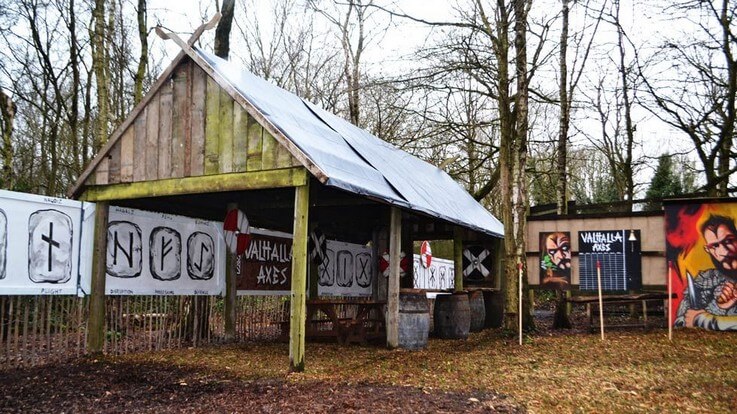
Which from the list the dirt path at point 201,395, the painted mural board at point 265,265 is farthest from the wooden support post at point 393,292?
the dirt path at point 201,395

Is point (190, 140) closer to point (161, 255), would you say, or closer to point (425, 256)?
point (161, 255)

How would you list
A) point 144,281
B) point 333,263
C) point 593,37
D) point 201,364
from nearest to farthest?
1. point 201,364
2. point 144,281
3. point 333,263
4. point 593,37

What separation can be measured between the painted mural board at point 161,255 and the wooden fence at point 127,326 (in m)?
0.32

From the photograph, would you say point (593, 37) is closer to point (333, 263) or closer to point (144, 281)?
point (333, 263)

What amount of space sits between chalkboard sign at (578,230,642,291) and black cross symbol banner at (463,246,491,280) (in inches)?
118

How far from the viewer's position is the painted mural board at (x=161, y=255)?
1000 centimetres

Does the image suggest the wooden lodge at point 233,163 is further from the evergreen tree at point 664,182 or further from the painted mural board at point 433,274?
the evergreen tree at point 664,182

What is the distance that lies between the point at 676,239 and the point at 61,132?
66.1 ft

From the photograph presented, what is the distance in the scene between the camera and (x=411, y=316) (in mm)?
11367

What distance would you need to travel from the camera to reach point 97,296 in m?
9.66

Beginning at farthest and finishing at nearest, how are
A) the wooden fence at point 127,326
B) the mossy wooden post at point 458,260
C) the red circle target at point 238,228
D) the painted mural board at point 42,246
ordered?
the mossy wooden post at point 458,260, the red circle target at point 238,228, the wooden fence at point 127,326, the painted mural board at point 42,246

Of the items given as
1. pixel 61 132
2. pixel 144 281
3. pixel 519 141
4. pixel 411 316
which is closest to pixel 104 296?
pixel 144 281

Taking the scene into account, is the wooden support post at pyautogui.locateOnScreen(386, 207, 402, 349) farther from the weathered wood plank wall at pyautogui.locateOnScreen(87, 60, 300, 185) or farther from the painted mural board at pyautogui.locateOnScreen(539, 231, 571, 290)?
the painted mural board at pyautogui.locateOnScreen(539, 231, 571, 290)

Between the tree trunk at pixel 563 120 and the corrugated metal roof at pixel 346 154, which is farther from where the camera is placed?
the tree trunk at pixel 563 120
